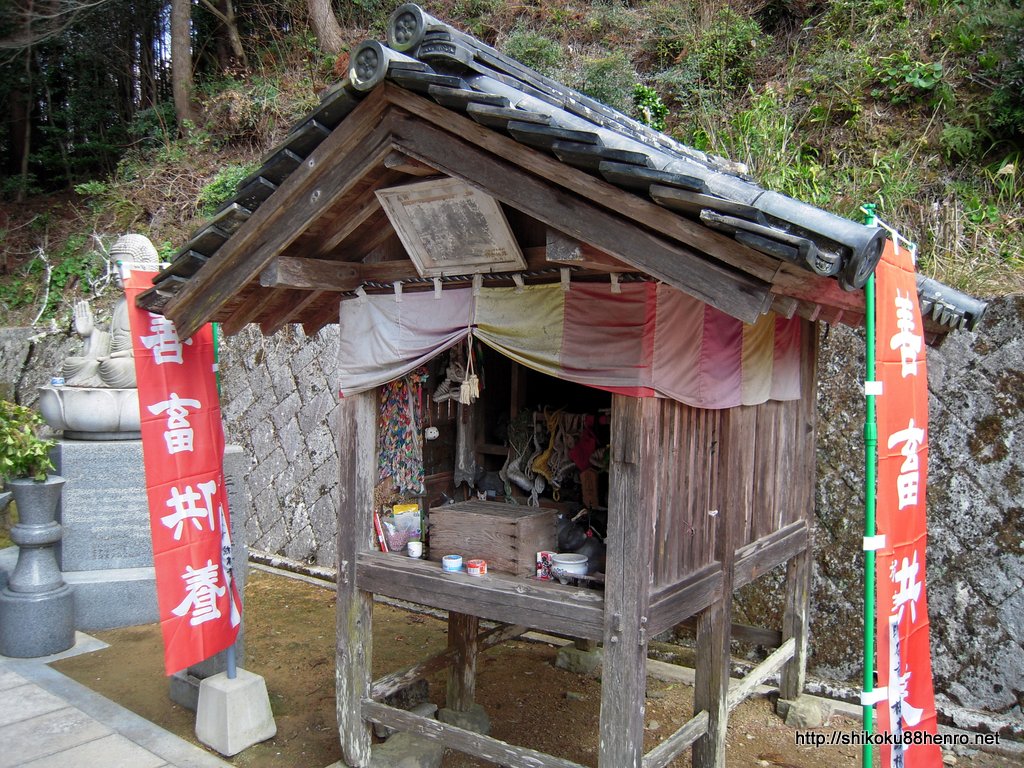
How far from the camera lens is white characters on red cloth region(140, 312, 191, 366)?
180 inches

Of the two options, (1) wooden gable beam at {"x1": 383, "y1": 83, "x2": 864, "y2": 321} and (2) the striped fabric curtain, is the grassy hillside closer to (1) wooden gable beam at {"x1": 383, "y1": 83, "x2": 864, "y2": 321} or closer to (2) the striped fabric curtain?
(2) the striped fabric curtain

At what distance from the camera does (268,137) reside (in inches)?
559

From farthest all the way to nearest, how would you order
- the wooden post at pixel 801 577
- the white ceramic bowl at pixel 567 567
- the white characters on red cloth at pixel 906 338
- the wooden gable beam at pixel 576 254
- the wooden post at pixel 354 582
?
the wooden post at pixel 801 577, the wooden post at pixel 354 582, the white ceramic bowl at pixel 567 567, the wooden gable beam at pixel 576 254, the white characters on red cloth at pixel 906 338

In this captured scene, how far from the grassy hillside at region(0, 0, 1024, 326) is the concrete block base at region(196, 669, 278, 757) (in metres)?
6.53

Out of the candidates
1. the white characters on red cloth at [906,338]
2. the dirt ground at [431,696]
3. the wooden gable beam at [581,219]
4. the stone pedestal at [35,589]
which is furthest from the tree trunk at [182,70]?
the white characters on red cloth at [906,338]

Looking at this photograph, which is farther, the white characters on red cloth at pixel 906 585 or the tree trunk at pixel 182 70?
the tree trunk at pixel 182 70

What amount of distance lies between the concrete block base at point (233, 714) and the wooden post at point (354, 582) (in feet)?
3.12

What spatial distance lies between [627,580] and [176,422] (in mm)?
3133

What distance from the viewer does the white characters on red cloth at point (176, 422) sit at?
182 inches

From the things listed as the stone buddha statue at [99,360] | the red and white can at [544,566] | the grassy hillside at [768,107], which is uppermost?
the grassy hillside at [768,107]

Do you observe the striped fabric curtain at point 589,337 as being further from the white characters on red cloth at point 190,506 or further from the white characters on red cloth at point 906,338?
the white characters on red cloth at point 190,506

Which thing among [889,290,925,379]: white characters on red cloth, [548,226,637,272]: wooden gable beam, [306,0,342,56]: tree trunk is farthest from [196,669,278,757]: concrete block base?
[306,0,342,56]: tree trunk

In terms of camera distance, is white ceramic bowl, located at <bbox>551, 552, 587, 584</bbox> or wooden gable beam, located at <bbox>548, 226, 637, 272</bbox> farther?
white ceramic bowl, located at <bbox>551, 552, 587, 584</bbox>

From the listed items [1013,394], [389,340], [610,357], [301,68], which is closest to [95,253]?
[301,68]
